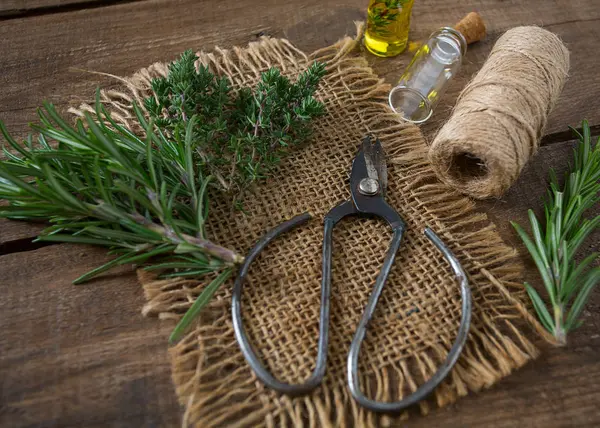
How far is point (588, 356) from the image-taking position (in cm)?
71

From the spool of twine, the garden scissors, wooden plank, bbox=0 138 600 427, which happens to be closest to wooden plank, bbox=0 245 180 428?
wooden plank, bbox=0 138 600 427

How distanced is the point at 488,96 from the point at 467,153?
0.09m

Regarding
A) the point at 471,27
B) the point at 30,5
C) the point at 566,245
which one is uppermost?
the point at 30,5

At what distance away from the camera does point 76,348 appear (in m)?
0.69

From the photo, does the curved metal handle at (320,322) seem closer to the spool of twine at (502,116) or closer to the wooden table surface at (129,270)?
the wooden table surface at (129,270)

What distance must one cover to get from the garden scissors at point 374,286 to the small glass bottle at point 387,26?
9.7 inches

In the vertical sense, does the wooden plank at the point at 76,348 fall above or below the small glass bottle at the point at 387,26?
below

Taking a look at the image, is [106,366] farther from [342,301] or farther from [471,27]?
[471,27]

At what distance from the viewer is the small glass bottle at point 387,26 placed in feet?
3.16

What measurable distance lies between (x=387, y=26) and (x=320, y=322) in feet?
1.88

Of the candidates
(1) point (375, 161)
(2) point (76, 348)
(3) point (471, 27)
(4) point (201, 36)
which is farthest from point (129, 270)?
(3) point (471, 27)

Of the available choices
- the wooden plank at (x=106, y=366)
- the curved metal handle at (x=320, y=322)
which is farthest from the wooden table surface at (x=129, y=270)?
the curved metal handle at (x=320, y=322)

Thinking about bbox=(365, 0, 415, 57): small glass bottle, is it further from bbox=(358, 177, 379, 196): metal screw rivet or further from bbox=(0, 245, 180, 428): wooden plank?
bbox=(0, 245, 180, 428): wooden plank

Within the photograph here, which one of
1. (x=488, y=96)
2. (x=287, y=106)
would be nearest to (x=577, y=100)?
(x=488, y=96)
